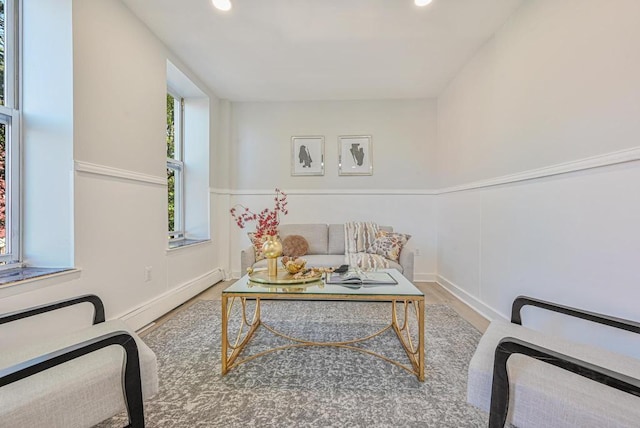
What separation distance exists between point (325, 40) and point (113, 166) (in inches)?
81.4

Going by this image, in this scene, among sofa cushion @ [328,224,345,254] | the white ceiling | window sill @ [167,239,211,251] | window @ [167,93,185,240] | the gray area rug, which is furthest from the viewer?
sofa cushion @ [328,224,345,254]

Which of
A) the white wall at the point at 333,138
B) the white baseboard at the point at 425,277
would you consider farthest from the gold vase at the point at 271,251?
the white baseboard at the point at 425,277

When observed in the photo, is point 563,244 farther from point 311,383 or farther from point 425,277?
point 425,277

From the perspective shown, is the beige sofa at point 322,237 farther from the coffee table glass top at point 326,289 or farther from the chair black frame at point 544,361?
the chair black frame at point 544,361

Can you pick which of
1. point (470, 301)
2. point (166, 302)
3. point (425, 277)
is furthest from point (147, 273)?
point (425, 277)

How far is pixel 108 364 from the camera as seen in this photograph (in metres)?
1.08

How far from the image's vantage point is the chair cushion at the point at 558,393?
852 mm

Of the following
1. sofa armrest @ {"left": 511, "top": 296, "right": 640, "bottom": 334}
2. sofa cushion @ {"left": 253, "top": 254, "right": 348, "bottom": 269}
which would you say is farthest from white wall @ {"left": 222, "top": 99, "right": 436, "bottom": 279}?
sofa armrest @ {"left": 511, "top": 296, "right": 640, "bottom": 334}

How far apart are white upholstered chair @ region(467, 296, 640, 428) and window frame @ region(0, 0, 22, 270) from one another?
101 inches

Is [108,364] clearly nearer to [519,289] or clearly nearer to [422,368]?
[422,368]

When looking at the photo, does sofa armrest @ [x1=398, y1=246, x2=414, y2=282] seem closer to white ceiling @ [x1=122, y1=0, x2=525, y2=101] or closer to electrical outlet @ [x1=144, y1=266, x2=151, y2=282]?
white ceiling @ [x1=122, y1=0, x2=525, y2=101]

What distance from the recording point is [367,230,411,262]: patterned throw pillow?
3.13m

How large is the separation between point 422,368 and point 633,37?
1975 millimetres

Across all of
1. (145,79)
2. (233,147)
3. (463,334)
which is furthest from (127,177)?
(463,334)
